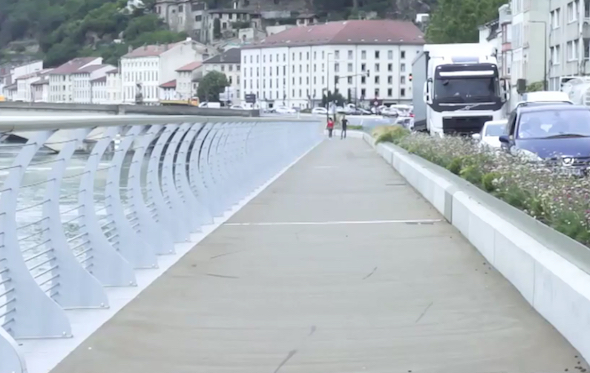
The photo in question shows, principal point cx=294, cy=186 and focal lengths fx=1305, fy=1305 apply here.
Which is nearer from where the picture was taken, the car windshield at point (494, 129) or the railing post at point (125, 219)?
the railing post at point (125, 219)

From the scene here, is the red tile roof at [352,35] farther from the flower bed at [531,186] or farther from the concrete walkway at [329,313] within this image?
the concrete walkway at [329,313]

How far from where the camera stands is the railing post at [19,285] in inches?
303

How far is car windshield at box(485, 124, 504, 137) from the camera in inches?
1253

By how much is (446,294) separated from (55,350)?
352 cm

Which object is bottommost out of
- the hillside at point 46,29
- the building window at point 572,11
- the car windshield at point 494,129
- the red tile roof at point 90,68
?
the car windshield at point 494,129

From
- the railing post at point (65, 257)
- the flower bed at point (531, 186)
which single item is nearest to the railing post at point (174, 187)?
the flower bed at point (531, 186)

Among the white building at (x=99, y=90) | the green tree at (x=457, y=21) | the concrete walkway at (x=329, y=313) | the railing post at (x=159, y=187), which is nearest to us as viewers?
the concrete walkway at (x=329, y=313)

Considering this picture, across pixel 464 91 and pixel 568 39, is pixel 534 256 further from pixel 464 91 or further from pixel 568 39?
pixel 568 39

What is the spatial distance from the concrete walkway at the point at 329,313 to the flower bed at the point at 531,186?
0.67 metres

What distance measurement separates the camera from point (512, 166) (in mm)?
15172

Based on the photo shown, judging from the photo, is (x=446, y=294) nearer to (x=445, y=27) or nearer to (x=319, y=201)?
(x=319, y=201)

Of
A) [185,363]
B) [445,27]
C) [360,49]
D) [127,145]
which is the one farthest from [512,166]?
[360,49]

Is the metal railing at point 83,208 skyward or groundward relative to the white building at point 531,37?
groundward

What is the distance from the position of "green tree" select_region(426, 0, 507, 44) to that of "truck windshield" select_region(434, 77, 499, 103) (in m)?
53.9
